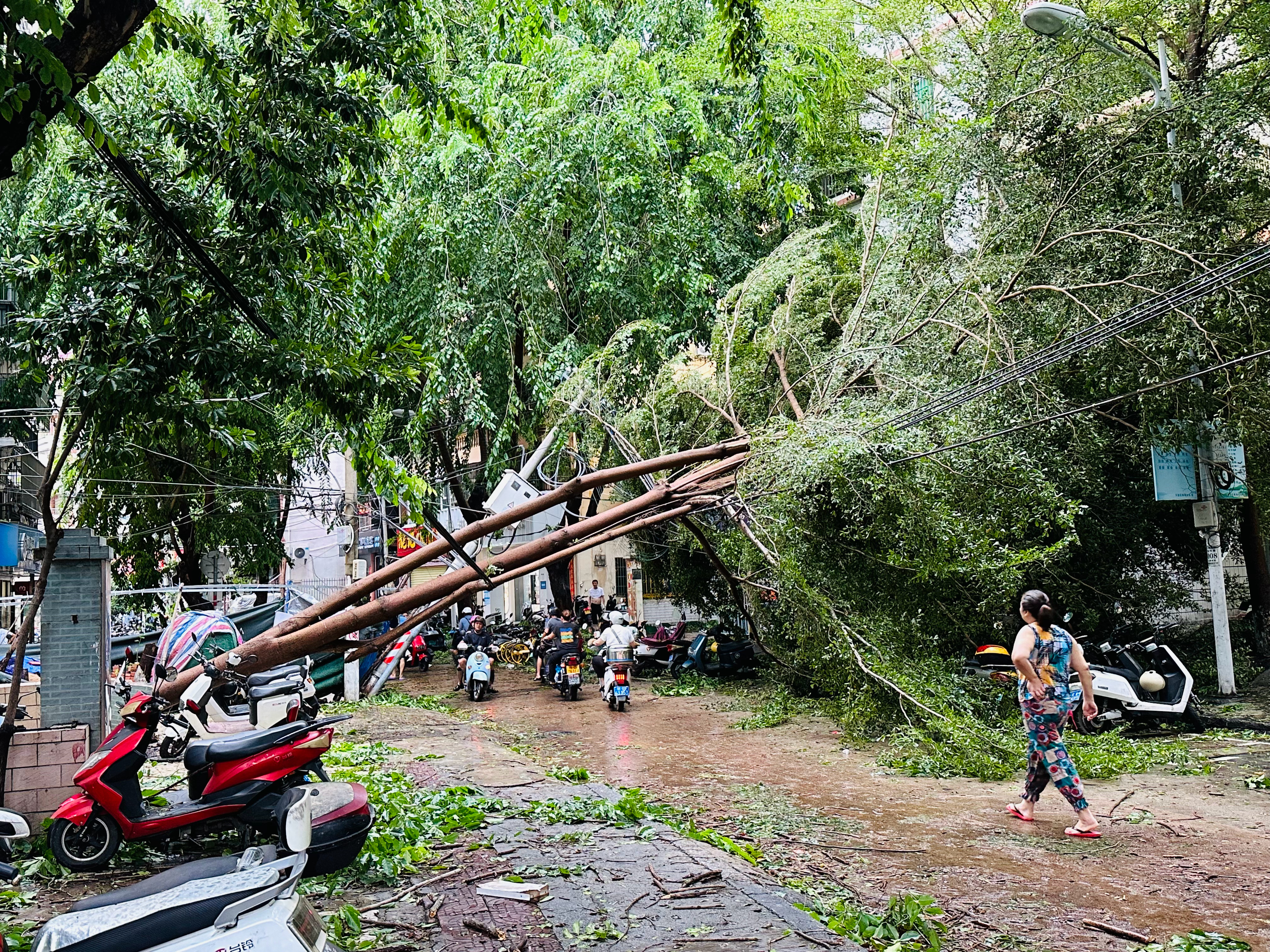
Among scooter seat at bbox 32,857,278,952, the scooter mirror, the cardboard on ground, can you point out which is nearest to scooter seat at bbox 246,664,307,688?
the cardboard on ground

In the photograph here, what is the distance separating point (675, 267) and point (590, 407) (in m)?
3.14

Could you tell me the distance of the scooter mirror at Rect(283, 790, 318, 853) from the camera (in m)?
4.66

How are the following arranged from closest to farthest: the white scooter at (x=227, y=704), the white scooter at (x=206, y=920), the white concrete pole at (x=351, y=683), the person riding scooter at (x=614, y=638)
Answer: the white scooter at (x=206, y=920) → the white scooter at (x=227, y=704) → the person riding scooter at (x=614, y=638) → the white concrete pole at (x=351, y=683)

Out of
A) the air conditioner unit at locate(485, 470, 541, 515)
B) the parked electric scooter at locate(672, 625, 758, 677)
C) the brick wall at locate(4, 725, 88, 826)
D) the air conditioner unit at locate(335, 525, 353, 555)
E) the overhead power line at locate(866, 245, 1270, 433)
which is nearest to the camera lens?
the brick wall at locate(4, 725, 88, 826)

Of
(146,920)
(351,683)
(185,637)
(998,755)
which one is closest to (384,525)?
(351,683)

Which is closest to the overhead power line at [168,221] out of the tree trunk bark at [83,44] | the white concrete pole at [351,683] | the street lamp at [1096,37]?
the tree trunk bark at [83,44]

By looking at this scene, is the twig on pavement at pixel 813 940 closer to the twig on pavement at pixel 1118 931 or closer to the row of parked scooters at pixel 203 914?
the twig on pavement at pixel 1118 931

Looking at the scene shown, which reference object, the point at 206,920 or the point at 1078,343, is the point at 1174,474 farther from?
the point at 206,920

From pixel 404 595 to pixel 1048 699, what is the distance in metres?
5.34

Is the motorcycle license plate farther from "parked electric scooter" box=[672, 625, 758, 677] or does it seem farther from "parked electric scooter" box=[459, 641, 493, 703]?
"parked electric scooter" box=[672, 625, 758, 677]

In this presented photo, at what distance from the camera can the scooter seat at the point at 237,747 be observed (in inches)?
259

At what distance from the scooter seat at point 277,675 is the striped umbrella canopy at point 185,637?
0.58 meters

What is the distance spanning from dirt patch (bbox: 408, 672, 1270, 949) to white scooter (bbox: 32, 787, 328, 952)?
11.5ft

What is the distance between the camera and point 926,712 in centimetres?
999
